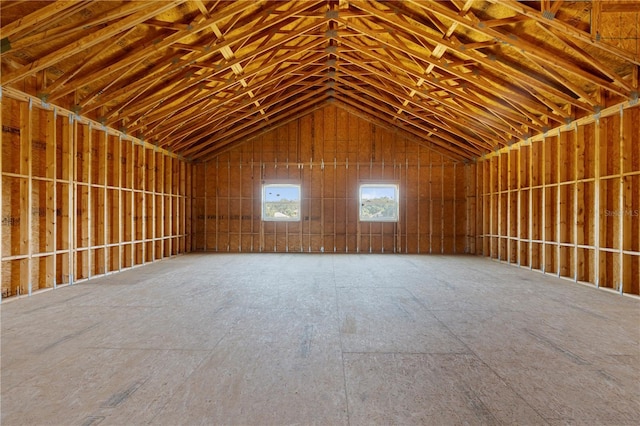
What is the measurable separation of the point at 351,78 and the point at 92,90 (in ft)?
30.2

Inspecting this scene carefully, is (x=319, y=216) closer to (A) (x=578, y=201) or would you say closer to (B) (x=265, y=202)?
(B) (x=265, y=202)

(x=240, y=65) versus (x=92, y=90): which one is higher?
(x=240, y=65)

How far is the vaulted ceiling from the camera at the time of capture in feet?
21.0

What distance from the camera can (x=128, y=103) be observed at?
966 centimetres

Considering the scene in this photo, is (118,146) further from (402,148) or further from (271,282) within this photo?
(402,148)

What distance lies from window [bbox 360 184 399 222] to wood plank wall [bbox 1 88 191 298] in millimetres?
8963

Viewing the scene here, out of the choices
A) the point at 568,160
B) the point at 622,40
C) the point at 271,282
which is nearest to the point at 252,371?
the point at 271,282

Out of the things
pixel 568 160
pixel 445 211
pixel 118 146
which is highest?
pixel 118 146

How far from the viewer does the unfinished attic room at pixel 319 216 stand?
3.35 metres

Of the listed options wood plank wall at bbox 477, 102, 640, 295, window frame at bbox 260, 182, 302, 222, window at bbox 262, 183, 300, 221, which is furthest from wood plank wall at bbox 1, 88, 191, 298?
wood plank wall at bbox 477, 102, 640, 295

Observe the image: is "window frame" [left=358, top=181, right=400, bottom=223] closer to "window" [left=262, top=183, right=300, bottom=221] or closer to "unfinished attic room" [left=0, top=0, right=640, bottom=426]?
"unfinished attic room" [left=0, top=0, right=640, bottom=426]

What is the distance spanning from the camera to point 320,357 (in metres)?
3.92

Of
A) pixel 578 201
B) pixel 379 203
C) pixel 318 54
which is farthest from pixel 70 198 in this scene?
pixel 578 201

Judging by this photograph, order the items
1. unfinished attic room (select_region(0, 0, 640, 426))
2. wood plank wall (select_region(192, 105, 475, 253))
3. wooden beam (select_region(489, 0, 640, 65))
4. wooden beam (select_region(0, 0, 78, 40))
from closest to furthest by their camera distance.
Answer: unfinished attic room (select_region(0, 0, 640, 426)), wooden beam (select_region(0, 0, 78, 40)), wooden beam (select_region(489, 0, 640, 65)), wood plank wall (select_region(192, 105, 475, 253))
